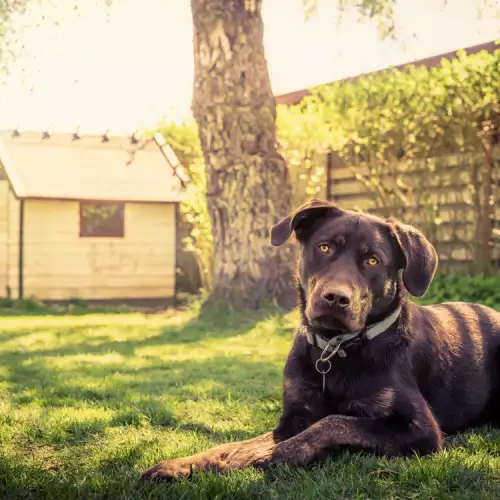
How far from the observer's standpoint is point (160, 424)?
4941 mm

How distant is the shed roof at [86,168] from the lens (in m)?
14.8

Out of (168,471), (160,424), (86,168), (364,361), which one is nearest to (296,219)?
(364,361)

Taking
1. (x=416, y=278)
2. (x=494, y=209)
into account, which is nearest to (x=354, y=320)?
(x=416, y=278)

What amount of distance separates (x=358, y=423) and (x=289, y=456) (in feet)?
1.38

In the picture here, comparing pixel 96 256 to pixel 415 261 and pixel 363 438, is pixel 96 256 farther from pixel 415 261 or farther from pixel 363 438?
pixel 363 438

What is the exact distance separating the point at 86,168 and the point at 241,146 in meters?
5.72

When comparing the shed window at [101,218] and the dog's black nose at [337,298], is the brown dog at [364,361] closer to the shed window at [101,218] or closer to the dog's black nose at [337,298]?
the dog's black nose at [337,298]

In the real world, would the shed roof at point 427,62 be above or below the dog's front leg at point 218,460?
above

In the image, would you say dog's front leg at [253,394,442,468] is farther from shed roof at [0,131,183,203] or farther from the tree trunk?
shed roof at [0,131,183,203]

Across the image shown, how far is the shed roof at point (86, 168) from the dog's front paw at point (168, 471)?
37.9ft

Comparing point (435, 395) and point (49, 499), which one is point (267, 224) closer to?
point (435, 395)

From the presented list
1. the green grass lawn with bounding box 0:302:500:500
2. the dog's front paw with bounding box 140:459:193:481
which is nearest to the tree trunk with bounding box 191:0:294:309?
the green grass lawn with bounding box 0:302:500:500

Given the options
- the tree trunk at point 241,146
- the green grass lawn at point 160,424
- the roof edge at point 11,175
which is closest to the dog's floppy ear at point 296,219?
the green grass lawn at point 160,424

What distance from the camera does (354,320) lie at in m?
3.90
